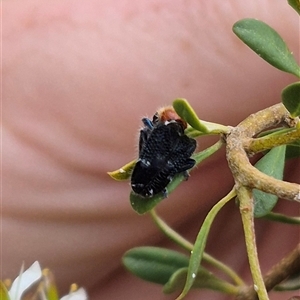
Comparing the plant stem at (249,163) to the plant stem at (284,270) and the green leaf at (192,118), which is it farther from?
the plant stem at (284,270)

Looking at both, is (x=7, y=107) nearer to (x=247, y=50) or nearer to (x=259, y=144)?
(x=247, y=50)

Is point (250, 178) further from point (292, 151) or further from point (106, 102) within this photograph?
point (106, 102)

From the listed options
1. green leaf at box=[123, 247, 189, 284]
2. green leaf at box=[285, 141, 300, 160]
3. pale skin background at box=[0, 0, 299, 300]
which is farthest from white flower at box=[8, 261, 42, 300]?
pale skin background at box=[0, 0, 299, 300]

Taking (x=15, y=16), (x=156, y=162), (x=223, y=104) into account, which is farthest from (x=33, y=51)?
(x=156, y=162)

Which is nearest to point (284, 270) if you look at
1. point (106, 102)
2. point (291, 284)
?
point (291, 284)

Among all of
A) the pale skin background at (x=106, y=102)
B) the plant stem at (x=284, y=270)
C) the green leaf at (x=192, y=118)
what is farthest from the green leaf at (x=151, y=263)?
the pale skin background at (x=106, y=102)
